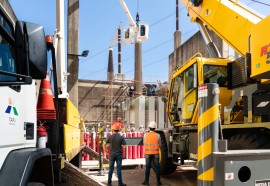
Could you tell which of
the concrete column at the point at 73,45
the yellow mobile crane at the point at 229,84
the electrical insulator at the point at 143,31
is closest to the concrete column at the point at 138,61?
the electrical insulator at the point at 143,31

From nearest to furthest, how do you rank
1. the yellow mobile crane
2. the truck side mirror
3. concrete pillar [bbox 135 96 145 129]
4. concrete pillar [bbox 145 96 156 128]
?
the truck side mirror, the yellow mobile crane, concrete pillar [bbox 145 96 156 128], concrete pillar [bbox 135 96 145 129]

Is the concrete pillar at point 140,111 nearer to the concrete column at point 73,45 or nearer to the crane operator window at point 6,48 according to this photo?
the concrete column at point 73,45

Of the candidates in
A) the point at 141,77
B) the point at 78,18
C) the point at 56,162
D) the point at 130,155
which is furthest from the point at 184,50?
the point at 56,162

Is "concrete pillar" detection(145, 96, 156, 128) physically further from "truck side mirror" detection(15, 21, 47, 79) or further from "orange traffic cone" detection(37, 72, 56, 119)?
"truck side mirror" detection(15, 21, 47, 79)

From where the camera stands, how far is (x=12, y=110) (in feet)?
7.67

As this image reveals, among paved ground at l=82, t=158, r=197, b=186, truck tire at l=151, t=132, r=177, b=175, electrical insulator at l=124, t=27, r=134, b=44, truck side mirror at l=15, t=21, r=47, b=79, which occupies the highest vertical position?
electrical insulator at l=124, t=27, r=134, b=44

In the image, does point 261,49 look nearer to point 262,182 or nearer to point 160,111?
point 262,182

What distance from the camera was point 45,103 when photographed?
4211 millimetres

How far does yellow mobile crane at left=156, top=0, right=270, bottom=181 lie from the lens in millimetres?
5855

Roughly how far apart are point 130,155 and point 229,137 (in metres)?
7.81

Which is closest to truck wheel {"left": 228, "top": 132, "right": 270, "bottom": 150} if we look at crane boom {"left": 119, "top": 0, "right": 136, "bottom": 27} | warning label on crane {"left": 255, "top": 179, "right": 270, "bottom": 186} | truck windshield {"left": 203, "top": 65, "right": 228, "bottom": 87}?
truck windshield {"left": 203, "top": 65, "right": 228, "bottom": 87}

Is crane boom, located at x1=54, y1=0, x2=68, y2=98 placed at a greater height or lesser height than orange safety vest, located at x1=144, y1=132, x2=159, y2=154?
greater

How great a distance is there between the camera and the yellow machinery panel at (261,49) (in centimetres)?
520

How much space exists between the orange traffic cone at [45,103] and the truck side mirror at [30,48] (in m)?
1.73
